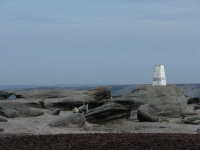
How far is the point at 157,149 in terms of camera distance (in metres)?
13.0

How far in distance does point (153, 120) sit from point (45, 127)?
6274 mm

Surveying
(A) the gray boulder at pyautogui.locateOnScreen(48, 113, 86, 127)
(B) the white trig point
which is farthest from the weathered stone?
(A) the gray boulder at pyautogui.locateOnScreen(48, 113, 86, 127)

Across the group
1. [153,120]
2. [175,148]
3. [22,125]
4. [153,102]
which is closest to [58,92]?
[153,102]

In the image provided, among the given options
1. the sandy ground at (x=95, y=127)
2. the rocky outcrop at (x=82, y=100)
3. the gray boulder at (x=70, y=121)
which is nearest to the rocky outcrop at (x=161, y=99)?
the rocky outcrop at (x=82, y=100)

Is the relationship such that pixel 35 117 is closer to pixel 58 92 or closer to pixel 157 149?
pixel 58 92

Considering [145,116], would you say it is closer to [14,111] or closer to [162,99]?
[162,99]

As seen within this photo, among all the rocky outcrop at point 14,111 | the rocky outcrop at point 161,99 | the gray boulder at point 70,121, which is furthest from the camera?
the rocky outcrop at point 161,99

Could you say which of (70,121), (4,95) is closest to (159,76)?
(70,121)

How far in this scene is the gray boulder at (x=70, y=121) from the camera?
20047mm

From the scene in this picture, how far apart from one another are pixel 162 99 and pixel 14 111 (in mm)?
9016

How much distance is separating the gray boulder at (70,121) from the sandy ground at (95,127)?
0.26 metres

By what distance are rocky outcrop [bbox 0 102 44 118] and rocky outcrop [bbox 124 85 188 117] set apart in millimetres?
6127

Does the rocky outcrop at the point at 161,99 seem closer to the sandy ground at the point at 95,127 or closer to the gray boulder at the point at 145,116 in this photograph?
the gray boulder at the point at 145,116

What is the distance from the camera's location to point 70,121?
797 inches
